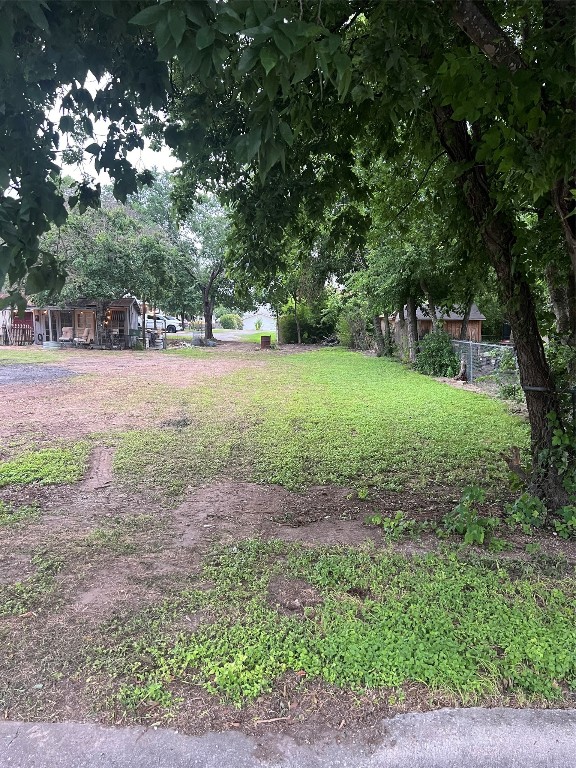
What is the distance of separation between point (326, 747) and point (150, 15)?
267cm

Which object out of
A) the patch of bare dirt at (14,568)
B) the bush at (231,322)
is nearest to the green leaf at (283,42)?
the patch of bare dirt at (14,568)

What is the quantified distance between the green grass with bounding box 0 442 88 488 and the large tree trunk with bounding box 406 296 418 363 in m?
13.4

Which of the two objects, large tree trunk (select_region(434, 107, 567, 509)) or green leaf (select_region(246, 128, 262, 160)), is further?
large tree trunk (select_region(434, 107, 567, 509))

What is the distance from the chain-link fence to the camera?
10742 mm

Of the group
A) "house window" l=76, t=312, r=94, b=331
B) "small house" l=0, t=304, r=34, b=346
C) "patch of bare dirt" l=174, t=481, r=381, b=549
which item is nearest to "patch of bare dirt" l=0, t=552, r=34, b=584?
"patch of bare dirt" l=174, t=481, r=381, b=549

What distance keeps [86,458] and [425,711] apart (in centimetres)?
509

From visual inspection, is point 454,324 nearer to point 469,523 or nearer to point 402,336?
point 402,336

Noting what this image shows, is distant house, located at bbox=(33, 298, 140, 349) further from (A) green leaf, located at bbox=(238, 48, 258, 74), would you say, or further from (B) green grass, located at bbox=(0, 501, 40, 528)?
(A) green leaf, located at bbox=(238, 48, 258, 74)

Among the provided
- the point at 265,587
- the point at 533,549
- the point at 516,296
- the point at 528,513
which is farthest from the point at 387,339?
the point at 265,587

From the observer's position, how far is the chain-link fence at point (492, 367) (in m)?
10.7

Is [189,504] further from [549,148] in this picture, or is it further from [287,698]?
[549,148]

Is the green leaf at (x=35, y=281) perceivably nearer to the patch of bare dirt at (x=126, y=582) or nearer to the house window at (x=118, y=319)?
the patch of bare dirt at (x=126, y=582)

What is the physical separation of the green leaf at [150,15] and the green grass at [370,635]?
2.53 metres

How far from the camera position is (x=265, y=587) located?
3.00 m
